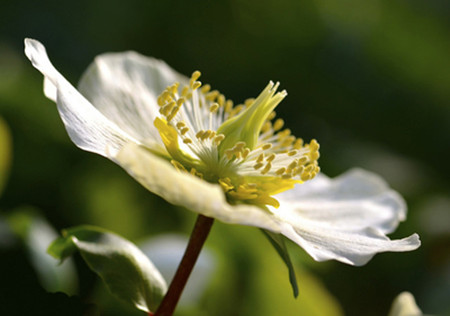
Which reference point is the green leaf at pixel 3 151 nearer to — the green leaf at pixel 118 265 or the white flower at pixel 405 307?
the green leaf at pixel 118 265

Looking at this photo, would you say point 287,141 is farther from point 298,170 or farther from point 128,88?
point 128,88

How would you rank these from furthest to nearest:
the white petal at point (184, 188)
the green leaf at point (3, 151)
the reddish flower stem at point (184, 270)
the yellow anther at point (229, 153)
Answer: the green leaf at point (3, 151) → the yellow anther at point (229, 153) → the reddish flower stem at point (184, 270) → the white petal at point (184, 188)

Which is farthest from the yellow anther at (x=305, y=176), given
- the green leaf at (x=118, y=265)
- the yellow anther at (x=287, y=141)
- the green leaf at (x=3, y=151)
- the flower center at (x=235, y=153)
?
the green leaf at (x=3, y=151)

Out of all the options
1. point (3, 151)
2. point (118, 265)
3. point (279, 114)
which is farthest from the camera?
point (279, 114)

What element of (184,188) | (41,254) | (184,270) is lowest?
(41,254)

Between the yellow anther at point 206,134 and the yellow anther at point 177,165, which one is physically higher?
the yellow anther at point 206,134

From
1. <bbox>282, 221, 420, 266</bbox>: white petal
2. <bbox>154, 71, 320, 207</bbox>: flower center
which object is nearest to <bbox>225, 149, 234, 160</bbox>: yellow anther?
<bbox>154, 71, 320, 207</bbox>: flower center

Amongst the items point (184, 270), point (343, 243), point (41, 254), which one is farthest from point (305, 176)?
point (41, 254)

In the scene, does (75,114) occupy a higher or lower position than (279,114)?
higher

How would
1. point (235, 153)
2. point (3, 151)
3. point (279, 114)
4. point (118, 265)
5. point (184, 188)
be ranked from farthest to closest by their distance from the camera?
point (279, 114), point (3, 151), point (235, 153), point (118, 265), point (184, 188)
